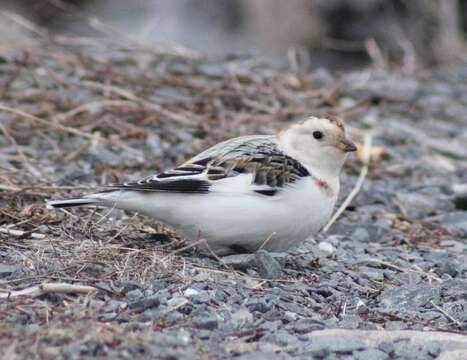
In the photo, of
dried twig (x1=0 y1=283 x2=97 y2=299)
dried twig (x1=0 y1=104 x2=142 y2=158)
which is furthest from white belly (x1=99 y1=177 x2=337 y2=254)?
dried twig (x1=0 y1=104 x2=142 y2=158)

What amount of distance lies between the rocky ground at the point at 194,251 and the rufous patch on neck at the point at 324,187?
37cm

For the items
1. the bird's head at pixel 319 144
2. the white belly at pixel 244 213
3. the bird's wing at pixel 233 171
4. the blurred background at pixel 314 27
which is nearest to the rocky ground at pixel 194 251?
the white belly at pixel 244 213

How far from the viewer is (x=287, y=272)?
14.4 ft

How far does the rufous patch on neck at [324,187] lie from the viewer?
14.4ft

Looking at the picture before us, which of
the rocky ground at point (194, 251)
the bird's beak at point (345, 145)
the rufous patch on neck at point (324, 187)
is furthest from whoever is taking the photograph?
the bird's beak at point (345, 145)

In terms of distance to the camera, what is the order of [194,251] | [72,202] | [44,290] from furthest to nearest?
[194,251] → [72,202] → [44,290]

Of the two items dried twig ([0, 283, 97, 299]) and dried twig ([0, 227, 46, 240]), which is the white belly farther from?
dried twig ([0, 283, 97, 299])

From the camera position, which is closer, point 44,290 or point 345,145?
point 44,290

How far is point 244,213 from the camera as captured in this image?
4.23 meters

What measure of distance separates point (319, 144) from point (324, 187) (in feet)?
0.92

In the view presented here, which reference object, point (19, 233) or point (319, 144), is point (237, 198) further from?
point (19, 233)

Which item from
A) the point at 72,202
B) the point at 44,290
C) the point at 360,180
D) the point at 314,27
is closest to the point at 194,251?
the point at 72,202

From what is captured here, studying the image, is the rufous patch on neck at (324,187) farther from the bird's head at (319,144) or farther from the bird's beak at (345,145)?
the bird's beak at (345,145)

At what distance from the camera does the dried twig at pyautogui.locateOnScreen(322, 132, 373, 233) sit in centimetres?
561
